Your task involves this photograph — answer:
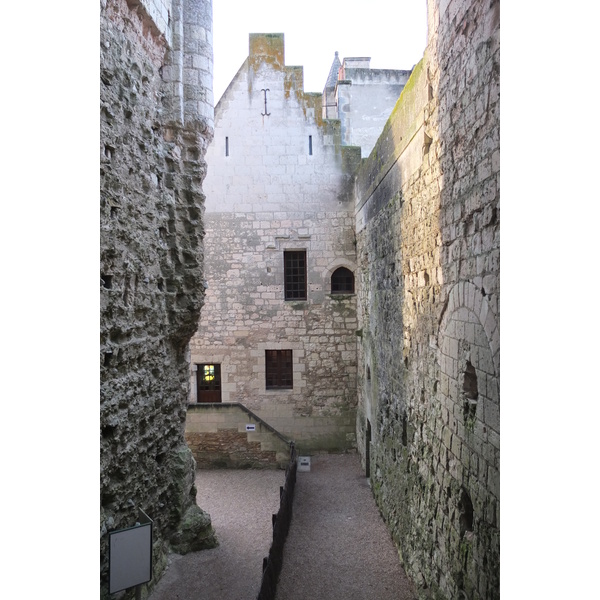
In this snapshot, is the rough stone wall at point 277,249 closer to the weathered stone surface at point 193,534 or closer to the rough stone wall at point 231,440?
the rough stone wall at point 231,440

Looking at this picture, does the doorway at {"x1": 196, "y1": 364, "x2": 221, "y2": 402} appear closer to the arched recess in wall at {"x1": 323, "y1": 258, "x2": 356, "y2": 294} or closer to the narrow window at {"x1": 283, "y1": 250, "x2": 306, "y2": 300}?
→ the narrow window at {"x1": 283, "y1": 250, "x2": 306, "y2": 300}

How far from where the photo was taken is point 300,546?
7.42 meters

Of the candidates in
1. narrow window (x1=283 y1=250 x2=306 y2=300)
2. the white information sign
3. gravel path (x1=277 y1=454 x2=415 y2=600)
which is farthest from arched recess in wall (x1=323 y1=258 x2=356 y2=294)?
the white information sign

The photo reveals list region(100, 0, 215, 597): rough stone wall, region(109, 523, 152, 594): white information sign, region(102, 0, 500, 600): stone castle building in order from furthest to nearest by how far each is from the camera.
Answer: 1. region(100, 0, 215, 597): rough stone wall
2. region(109, 523, 152, 594): white information sign
3. region(102, 0, 500, 600): stone castle building

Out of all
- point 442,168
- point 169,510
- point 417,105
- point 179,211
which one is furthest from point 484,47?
point 169,510

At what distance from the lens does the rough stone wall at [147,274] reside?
15.8 ft

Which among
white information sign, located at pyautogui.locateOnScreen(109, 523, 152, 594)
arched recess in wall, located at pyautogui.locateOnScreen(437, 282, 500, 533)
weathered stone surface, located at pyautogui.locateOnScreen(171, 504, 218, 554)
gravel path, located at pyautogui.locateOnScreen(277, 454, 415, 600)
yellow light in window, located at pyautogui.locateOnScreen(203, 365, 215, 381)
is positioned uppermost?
arched recess in wall, located at pyautogui.locateOnScreen(437, 282, 500, 533)

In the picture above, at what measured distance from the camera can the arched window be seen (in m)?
12.1

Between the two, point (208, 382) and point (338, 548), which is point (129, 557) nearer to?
point (338, 548)

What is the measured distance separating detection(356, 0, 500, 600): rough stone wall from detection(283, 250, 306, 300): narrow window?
4.44 m

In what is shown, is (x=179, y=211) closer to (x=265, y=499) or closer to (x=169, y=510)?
(x=169, y=510)

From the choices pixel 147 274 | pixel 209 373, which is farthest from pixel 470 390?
pixel 209 373

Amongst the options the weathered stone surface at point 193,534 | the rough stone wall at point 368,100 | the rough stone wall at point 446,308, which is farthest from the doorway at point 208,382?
the rough stone wall at point 368,100

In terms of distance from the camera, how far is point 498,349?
11.4ft
